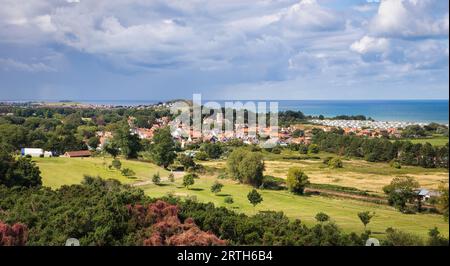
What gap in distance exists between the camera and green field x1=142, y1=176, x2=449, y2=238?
11609 mm

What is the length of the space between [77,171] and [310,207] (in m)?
8.80

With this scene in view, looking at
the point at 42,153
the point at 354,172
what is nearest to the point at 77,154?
the point at 42,153

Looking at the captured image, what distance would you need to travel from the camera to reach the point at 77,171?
1736cm

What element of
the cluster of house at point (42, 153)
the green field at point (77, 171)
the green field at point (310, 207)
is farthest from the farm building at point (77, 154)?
the green field at point (310, 207)

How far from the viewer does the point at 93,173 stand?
17344 mm

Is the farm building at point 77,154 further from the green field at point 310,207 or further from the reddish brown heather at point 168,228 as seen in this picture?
the reddish brown heather at point 168,228

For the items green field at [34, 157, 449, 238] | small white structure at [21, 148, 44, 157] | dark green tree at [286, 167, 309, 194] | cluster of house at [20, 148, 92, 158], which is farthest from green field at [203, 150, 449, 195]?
small white structure at [21, 148, 44, 157]

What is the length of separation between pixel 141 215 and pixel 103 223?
30.9 inches

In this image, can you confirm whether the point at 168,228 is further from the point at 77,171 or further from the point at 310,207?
the point at 77,171

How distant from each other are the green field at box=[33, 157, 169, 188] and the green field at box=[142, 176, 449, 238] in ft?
5.86

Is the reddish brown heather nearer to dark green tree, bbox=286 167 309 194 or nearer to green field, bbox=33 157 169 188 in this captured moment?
green field, bbox=33 157 169 188

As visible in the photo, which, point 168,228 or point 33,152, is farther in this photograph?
point 33,152

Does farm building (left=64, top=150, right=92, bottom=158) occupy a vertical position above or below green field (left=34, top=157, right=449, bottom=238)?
above
